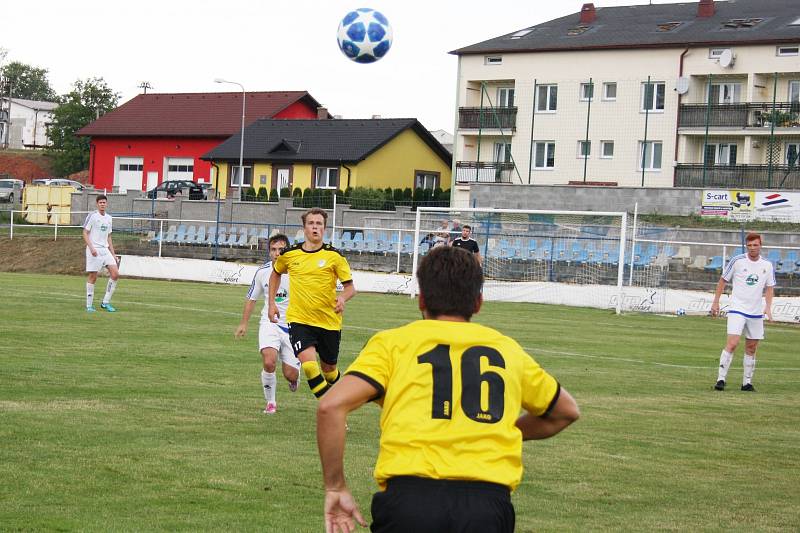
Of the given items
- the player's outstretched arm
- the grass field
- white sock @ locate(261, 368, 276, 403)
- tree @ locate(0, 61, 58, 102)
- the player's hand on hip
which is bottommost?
the grass field

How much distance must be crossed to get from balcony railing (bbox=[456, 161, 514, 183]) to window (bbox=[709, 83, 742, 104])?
10.9 meters

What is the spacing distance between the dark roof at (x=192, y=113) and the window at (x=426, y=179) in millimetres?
12080

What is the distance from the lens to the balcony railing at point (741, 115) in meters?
53.6

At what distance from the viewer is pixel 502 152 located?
63.0m

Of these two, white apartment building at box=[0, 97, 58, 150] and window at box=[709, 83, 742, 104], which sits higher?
white apartment building at box=[0, 97, 58, 150]

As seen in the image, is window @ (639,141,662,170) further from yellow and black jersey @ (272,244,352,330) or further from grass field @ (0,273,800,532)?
yellow and black jersey @ (272,244,352,330)

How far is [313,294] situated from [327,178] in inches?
2284

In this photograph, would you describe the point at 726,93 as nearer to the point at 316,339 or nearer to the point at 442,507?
the point at 316,339

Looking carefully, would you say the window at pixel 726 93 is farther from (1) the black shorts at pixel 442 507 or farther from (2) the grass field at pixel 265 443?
(1) the black shorts at pixel 442 507

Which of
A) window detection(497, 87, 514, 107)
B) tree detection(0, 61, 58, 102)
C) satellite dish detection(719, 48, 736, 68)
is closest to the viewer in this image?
satellite dish detection(719, 48, 736, 68)

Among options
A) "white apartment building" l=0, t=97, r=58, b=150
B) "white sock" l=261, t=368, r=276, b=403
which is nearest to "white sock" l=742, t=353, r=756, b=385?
"white sock" l=261, t=368, r=276, b=403

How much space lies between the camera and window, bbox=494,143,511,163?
6159 centimetres

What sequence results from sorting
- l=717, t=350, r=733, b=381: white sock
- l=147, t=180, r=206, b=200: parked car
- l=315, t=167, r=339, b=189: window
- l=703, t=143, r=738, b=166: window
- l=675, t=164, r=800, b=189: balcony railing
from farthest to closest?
l=315, t=167, r=339, b=189: window, l=147, t=180, r=206, b=200: parked car, l=703, t=143, r=738, b=166: window, l=675, t=164, r=800, b=189: balcony railing, l=717, t=350, r=733, b=381: white sock

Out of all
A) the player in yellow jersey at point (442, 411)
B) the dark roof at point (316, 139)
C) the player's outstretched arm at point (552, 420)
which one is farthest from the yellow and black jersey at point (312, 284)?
the dark roof at point (316, 139)
